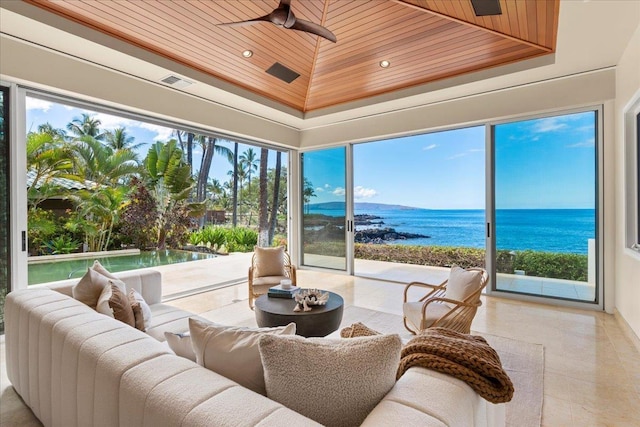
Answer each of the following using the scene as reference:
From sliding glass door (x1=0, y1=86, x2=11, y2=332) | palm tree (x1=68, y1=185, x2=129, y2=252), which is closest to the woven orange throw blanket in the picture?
sliding glass door (x1=0, y1=86, x2=11, y2=332)

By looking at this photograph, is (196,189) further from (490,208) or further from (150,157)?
(490,208)

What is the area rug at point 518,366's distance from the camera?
2154mm

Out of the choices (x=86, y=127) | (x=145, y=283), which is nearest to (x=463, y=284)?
(x=145, y=283)

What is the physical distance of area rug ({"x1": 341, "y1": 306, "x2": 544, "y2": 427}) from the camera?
2.15 meters

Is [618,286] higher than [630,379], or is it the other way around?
[618,286]

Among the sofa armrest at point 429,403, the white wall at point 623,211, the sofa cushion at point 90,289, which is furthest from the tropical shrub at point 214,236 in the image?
the white wall at point 623,211

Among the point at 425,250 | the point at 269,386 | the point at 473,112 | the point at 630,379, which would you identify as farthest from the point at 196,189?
the point at 425,250

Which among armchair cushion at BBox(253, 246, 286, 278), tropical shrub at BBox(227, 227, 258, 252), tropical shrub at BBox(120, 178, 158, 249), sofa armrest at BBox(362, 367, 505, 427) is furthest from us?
tropical shrub at BBox(227, 227, 258, 252)

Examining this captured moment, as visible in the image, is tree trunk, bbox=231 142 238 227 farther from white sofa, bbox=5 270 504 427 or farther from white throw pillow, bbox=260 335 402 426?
white throw pillow, bbox=260 335 402 426

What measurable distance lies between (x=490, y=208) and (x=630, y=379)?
2.77 m

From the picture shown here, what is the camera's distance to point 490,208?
4941 mm

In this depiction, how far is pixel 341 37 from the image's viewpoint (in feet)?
14.5

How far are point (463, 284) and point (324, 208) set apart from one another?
4.24 meters

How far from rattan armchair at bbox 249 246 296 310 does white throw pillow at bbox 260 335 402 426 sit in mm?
3284
